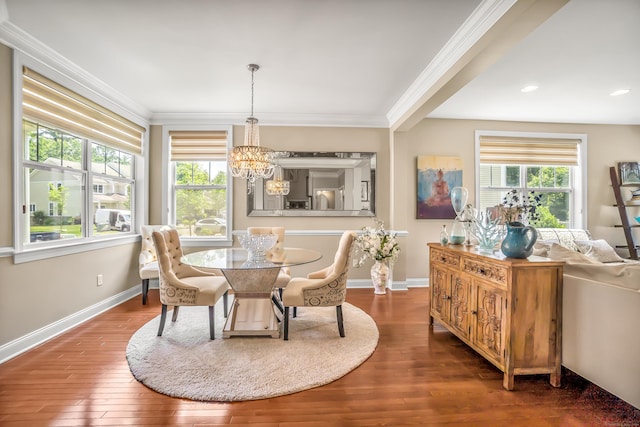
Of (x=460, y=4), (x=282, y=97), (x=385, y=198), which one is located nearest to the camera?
(x=460, y=4)

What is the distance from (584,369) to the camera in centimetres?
191

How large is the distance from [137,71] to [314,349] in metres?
3.28

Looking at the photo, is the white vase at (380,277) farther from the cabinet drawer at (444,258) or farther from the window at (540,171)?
the window at (540,171)

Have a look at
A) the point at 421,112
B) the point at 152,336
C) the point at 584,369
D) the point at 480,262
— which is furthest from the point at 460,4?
the point at 152,336

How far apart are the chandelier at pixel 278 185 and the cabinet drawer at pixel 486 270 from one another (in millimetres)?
2806

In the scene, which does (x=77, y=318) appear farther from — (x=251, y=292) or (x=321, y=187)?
(x=321, y=187)

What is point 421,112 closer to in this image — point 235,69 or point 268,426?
point 235,69

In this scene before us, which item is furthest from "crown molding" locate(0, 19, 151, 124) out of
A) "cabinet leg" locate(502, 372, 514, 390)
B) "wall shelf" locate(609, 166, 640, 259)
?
"wall shelf" locate(609, 166, 640, 259)

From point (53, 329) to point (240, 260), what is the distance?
189cm

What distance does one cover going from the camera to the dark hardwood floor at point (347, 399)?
5.57ft

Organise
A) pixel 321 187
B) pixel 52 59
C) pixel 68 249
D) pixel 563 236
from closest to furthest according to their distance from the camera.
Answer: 1. pixel 52 59
2. pixel 68 249
3. pixel 563 236
4. pixel 321 187

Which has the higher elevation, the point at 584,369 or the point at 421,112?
the point at 421,112

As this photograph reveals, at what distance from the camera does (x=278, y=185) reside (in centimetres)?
455

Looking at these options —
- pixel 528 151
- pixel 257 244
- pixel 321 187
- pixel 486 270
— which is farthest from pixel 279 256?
pixel 528 151
